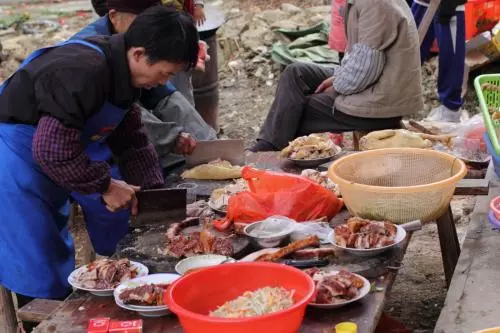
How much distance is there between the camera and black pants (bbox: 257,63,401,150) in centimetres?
555

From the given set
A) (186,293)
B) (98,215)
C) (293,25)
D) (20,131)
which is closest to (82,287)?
(186,293)

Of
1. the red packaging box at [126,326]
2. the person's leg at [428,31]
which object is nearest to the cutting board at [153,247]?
the red packaging box at [126,326]

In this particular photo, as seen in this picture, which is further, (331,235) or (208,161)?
(208,161)

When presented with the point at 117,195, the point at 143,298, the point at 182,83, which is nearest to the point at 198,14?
the point at 182,83

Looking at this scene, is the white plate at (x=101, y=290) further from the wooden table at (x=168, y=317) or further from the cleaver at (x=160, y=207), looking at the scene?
the cleaver at (x=160, y=207)

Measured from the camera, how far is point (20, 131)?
3.46 m

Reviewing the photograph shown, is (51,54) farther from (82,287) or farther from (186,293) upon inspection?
(186,293)

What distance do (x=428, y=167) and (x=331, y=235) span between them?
0.81m

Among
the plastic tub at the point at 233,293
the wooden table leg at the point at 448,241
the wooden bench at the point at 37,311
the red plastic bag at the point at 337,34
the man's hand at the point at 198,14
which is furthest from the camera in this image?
the red plastic bag at the point at 337,34

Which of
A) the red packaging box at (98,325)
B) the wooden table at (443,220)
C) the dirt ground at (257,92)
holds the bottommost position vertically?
the dirt ground at (257,92)

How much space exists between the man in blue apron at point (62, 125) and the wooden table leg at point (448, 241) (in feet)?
6.48

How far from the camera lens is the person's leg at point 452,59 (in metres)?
7.14

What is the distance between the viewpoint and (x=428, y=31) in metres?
7.99

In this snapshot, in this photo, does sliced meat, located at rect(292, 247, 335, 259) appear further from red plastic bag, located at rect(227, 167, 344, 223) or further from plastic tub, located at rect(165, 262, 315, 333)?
plastic tub, located at rect(165, 262, 315, 333)
